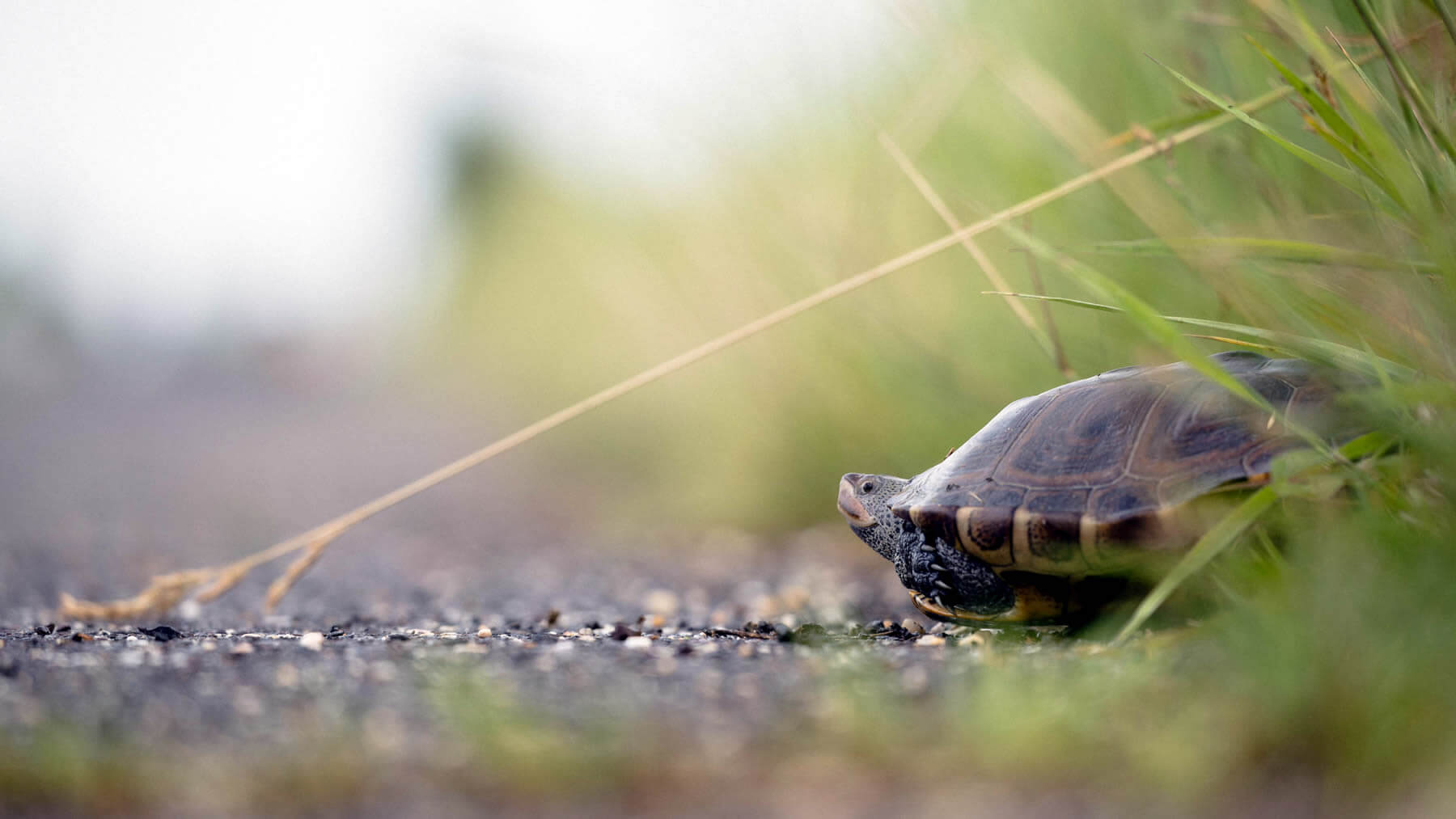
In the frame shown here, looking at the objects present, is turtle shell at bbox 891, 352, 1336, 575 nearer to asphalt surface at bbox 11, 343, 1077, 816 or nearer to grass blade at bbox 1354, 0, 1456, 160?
asphalt surface at bbox 11, 343, 1077, 816

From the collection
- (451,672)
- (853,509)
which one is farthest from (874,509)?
(451,672)

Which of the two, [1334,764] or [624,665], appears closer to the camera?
[1334,764]

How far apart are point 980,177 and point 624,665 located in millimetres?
2702

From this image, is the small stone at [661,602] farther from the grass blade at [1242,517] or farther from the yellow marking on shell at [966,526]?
the grass blade at [1242,517]

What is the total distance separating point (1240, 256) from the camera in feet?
4.78

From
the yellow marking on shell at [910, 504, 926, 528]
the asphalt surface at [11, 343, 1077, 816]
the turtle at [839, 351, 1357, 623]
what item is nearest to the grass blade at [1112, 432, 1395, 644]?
the turtle at [839, 351, 1357, 623]

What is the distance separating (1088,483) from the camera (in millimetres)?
1701

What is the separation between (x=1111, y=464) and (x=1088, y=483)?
0.17 feet

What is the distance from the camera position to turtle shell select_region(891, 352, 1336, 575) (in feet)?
5.21

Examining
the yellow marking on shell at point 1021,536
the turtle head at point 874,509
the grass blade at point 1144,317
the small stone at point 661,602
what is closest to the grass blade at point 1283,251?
the grass blade at point 1144,317

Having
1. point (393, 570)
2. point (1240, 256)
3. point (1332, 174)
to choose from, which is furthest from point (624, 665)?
point (393, 570)

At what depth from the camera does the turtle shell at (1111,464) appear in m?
1.59

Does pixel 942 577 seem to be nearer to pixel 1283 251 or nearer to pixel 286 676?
pixel 1283 251

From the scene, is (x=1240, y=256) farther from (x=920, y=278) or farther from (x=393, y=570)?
(x=393, y=570)
